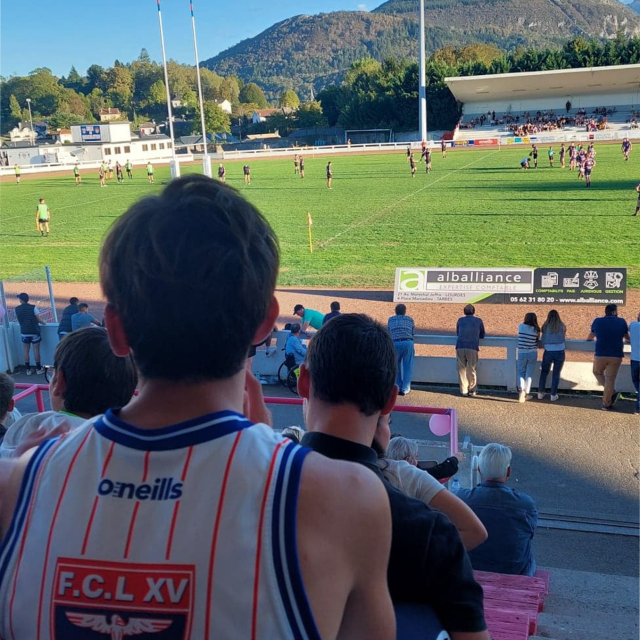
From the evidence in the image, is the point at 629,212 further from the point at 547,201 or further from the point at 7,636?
the point at 7,636

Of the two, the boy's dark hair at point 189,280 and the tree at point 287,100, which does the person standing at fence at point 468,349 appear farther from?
the tree at point 287,100

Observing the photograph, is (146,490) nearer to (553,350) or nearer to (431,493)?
(431,493)

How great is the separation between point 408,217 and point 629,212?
767cm

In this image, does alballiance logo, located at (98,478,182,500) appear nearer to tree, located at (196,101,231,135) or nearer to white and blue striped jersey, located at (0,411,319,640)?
white and blue striped jersey, located at (0,411,319,640)

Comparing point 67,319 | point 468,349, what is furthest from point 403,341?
point 67,319

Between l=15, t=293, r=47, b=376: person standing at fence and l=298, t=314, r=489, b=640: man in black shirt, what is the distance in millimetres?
11241

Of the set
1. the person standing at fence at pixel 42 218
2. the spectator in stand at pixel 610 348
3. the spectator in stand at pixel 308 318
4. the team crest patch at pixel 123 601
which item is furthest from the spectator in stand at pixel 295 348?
the person standing at fence at pixel 42 218

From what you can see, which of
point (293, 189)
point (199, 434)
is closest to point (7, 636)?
point (199, 434)

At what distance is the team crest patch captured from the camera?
3.68 feet

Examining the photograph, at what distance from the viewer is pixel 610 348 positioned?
9.65 meters

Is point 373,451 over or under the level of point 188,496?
under

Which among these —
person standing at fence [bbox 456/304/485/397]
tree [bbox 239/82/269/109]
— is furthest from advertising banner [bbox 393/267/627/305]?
tree [bbox 239/82/269/109]

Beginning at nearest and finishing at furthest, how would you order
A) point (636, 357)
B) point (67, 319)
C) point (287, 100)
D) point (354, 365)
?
point (354, 365) → point (636, 357) → point (67, 319) → point (287, 100)

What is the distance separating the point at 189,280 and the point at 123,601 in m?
0.54
